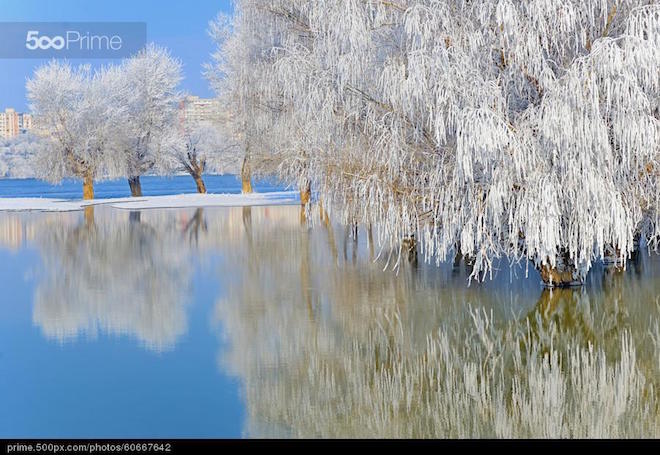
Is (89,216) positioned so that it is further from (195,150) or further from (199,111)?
(195,150)

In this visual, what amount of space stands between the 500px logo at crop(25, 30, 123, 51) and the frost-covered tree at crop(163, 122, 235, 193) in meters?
4.79

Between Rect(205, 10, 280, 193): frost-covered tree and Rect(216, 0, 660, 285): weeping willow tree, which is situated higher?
Rect(205, 10, 280, 193): frost-covered tree

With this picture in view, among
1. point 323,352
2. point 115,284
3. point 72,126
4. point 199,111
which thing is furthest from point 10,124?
point 323,352

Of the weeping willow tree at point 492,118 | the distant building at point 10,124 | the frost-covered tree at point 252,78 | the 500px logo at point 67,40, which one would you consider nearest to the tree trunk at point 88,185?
the 500px logo at point 67,40

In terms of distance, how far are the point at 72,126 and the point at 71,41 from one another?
19.4 feet

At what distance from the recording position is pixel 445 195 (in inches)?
331

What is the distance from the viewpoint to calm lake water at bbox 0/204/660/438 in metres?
4.95

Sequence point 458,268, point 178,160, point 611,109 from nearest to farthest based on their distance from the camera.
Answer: point 611,109 < point 458,268 < point 178,160

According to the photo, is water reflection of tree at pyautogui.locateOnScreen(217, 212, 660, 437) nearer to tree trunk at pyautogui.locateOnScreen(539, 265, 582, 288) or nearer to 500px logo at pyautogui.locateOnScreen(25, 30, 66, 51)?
tree trunk at pyautogui.locateOnScreen(539, 265, 582, 288)

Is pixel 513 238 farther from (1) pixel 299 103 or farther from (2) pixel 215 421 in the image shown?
(2) pixel 215 421

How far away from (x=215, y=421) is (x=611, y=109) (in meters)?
4.42

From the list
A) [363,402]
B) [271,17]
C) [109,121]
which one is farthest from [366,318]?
[109,121]

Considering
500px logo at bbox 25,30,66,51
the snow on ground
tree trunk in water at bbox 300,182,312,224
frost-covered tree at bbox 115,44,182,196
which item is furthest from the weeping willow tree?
500px logo at bbox 25,30,66,51

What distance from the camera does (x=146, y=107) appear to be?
111 feet
